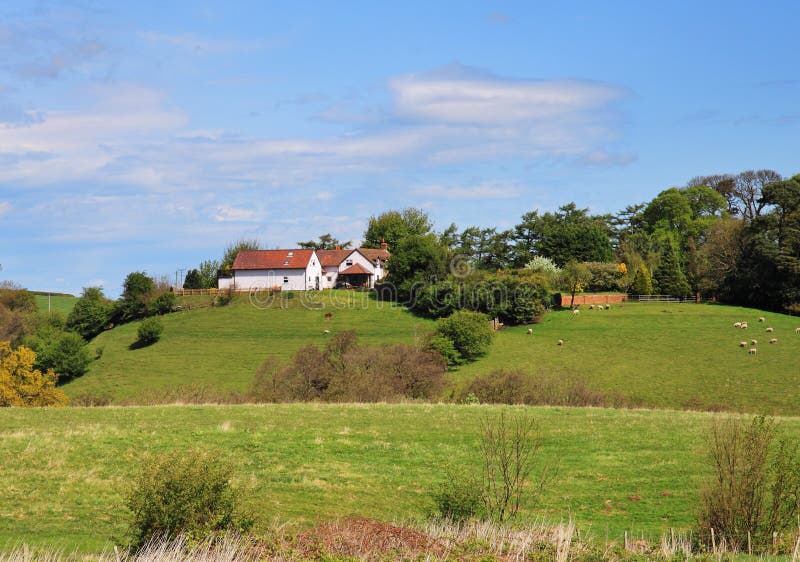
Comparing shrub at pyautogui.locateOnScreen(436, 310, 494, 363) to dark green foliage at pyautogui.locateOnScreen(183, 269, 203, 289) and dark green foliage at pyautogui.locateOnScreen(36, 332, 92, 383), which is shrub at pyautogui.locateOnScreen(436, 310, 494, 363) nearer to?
dark green foliage at pyautogui.locateOnScreen(36, 332, 92, 383)

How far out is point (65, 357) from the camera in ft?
204

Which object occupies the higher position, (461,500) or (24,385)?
(461,500)

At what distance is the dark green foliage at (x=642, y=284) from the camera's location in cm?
8550

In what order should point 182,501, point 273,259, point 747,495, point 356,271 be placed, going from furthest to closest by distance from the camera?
point 356,271 → point 273,259 → point 747,495 → point 182,501

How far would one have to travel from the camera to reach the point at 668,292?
84250mm

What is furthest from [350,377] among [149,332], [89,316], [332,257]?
[332,257]

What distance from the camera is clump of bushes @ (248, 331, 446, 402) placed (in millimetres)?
39469

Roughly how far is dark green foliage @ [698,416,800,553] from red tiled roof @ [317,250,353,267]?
283 feet

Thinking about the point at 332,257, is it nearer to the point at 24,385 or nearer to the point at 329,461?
the point at 24,385

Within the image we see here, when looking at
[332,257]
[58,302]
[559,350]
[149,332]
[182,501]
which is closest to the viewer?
[182,501]

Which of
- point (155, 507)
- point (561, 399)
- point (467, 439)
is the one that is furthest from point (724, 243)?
point (155, 507)

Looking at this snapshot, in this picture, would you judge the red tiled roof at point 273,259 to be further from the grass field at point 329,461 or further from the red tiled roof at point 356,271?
the grass field at point 329,461

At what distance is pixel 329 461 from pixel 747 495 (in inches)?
461

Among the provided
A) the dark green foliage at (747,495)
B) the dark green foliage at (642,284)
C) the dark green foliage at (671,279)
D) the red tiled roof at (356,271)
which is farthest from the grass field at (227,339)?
the dark green foliage at (747,495)
